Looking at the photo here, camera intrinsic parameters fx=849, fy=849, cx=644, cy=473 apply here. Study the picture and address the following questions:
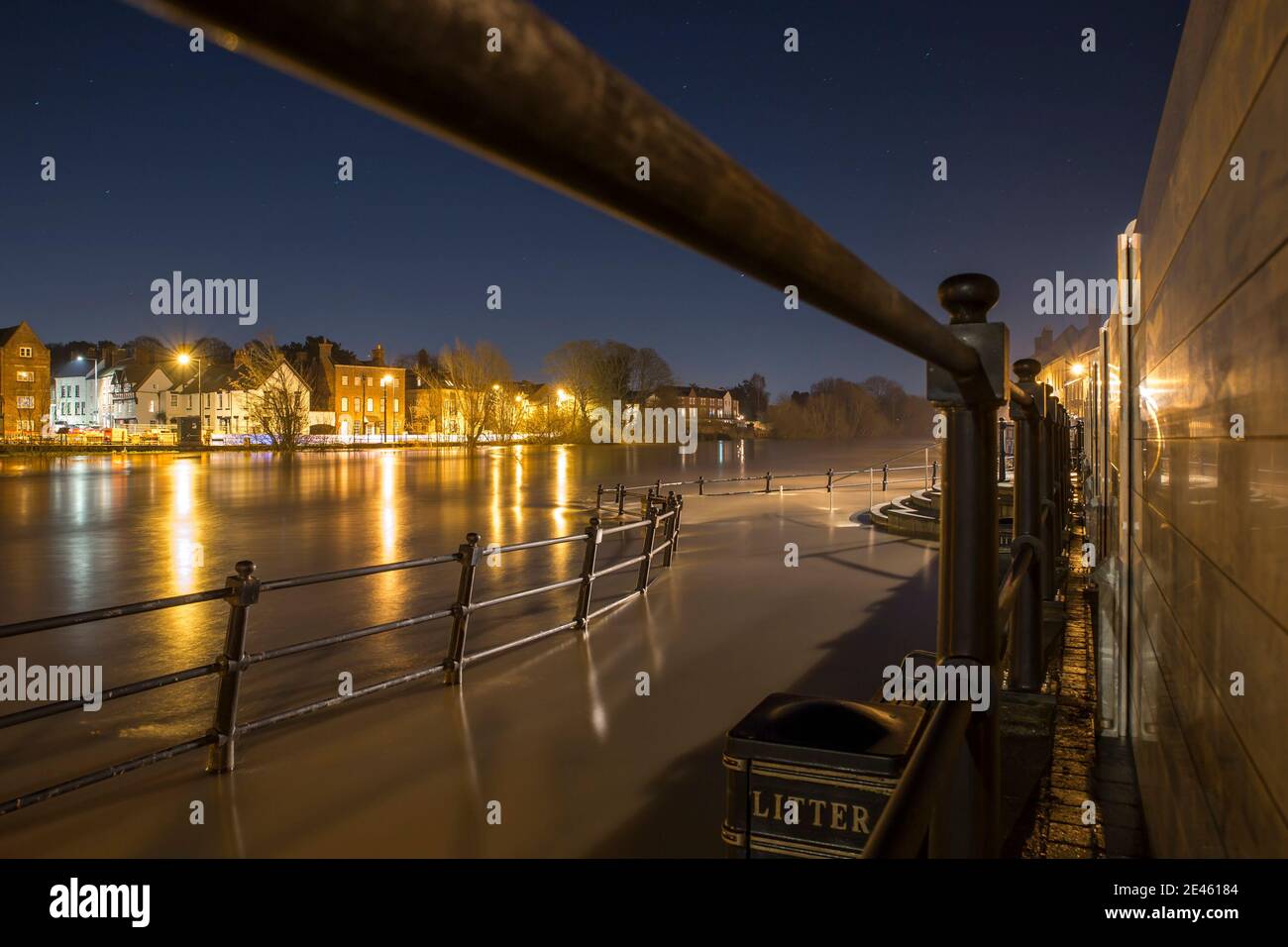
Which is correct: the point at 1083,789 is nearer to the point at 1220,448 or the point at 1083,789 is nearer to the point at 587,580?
the point at 1220,448

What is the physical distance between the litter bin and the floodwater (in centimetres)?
204

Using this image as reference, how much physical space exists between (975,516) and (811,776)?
0.66 metres

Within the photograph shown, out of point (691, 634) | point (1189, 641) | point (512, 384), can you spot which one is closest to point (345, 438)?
point (512, 384)

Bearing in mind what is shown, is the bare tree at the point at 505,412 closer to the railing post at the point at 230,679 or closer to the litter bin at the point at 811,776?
the railing post at the point at 230,679

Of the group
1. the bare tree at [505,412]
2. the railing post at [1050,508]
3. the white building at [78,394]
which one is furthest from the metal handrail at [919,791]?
the white building at [78,394]

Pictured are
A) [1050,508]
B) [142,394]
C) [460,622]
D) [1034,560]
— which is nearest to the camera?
[1034,560]

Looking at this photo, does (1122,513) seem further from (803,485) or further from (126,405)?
(126,405)

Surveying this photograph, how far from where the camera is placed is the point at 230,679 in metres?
4.62

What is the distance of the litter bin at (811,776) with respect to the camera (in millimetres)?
1793

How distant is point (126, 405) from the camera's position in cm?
Answer: 8712

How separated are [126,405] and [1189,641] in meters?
101

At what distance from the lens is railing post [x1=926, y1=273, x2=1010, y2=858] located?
1.70m

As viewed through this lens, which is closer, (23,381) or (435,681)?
(435,681)

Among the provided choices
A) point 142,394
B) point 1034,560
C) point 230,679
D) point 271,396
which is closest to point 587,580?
point 230,679
